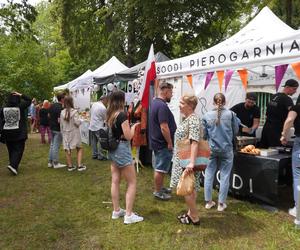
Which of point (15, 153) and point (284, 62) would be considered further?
point (15, 153)

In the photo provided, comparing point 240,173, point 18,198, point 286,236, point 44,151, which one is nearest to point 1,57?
point 44,151

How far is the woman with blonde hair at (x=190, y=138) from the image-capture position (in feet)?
12.6

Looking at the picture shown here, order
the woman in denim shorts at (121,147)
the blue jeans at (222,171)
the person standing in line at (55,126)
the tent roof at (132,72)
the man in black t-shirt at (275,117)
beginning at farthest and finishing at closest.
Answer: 1. the tent roof at (132,72)
2. the person standing in line at (55,126)
3. the man in black t-shirt at (275,117)
4. the blue jeans at (222,171)
5. the woman in denim shorts at (121,147)

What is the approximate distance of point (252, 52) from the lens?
4.67 metres

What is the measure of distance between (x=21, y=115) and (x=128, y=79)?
259 centimetres

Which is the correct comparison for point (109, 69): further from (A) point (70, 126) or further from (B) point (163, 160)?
(B) point (163, 160)

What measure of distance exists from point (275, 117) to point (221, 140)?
136cm

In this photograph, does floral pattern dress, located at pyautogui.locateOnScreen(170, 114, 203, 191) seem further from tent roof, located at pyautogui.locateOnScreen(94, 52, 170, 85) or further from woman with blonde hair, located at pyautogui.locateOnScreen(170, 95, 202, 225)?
tent roof, located at pyautogui.locateOnScreen(94, 52, 170, 85)

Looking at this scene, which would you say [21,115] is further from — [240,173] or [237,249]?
[237,249]

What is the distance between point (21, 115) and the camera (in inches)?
279

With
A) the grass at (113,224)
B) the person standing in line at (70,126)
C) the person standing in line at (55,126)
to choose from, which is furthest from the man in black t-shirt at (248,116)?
the person standing in line at (55,126)

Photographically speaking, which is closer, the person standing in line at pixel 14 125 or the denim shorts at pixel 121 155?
the denim shorts at pixel 121 155

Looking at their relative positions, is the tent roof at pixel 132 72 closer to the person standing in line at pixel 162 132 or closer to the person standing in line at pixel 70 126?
the person standing in line at pixel 70 126

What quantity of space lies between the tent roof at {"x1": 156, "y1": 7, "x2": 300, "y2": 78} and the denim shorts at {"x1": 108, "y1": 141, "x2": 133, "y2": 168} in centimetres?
200
